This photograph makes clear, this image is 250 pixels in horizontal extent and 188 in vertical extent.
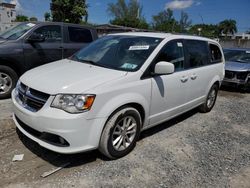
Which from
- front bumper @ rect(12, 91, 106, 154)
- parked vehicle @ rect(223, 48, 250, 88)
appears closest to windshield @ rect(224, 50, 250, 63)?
parked vehicle @ rect(223, 48, 250, 88)

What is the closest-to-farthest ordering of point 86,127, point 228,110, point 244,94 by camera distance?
1. point 86,127
2. point 228,110
3. point 244,94

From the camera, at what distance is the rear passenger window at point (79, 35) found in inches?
255

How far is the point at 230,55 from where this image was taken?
951 cm

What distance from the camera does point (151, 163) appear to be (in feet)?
10.9

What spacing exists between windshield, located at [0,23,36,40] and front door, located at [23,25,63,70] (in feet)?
0.73

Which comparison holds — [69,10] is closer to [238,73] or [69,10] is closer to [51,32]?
[51,32]

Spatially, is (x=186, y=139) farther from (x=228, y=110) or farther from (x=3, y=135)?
(x=3, y=135)

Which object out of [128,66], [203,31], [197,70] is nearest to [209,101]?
[197,70]

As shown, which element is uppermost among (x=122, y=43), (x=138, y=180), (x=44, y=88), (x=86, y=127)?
(x=122, y=43)

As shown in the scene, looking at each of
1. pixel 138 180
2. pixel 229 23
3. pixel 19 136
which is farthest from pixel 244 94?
pixel 229 23

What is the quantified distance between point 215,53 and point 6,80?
4.75m

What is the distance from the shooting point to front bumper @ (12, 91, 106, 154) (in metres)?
2.71

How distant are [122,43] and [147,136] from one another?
1.61 m

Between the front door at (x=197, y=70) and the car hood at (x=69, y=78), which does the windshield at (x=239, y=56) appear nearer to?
the front door at (x=197, y=70)
